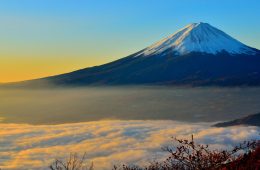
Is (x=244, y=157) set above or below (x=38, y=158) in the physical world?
above

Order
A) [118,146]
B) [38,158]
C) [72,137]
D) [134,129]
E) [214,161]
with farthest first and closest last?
[134,129]
[72,137]
[118,146]
[38,158]
[214,161]

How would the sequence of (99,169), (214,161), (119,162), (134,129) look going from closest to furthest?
(214,161) < (99,169) < (119,162) < (134,129)

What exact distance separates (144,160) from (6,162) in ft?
94.7

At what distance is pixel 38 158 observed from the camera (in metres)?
111

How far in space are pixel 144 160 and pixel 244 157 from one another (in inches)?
3704

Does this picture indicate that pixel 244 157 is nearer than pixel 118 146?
Yes

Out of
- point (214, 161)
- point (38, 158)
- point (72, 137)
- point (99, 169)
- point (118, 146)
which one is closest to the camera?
point (214, 161)

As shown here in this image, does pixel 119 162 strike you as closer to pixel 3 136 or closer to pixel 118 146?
pixel 118 146

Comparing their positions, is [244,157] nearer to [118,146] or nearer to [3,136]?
[118,146]

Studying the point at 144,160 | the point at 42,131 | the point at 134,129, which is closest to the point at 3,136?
the point at 42,131

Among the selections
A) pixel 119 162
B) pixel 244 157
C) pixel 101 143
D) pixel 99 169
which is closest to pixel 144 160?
pixel 119 162

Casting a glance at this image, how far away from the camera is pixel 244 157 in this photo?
42.0ft

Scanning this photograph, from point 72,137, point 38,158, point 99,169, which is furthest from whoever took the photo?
point 72,137

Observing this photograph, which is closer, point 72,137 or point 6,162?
point 6,162
